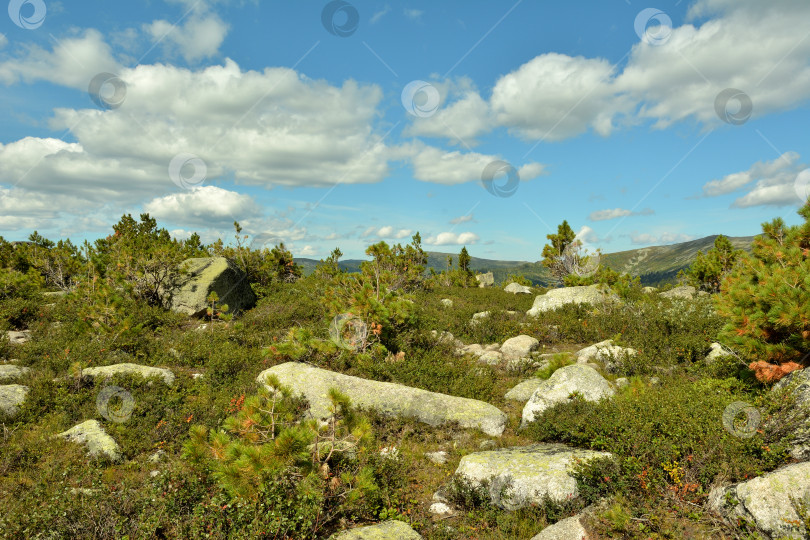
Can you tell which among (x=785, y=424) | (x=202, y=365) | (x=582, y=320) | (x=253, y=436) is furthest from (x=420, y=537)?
(x=582, y=320)

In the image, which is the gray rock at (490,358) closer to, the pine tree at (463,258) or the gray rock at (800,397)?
the gray rock at (800,397)

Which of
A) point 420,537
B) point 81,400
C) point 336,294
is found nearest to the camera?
point 420,537

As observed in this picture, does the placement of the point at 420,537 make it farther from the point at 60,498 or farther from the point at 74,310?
the point at 74,310

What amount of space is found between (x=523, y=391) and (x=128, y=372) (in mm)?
10348

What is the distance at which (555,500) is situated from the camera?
19.0ft

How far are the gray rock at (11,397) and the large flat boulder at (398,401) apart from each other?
4.88 meters

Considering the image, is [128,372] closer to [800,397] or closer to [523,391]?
[523,391]

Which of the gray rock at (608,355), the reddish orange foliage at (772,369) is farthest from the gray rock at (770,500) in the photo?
the gray rock at (608,355)

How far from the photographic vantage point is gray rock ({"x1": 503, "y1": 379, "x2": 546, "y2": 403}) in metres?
10.3

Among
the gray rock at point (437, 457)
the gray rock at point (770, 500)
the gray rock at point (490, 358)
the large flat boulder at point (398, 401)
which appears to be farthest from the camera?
the gray rock at point (490, 358)

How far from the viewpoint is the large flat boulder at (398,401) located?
880 cm

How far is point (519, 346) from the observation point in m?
14.3

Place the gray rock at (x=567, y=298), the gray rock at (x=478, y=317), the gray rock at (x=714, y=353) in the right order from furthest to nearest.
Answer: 1. the gray rock at (x=567, y=298)
2. the gray rock at (x=478, y=317)
3. the gray rock at (x=714, y=353)

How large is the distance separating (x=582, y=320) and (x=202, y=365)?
1467 centimetres
